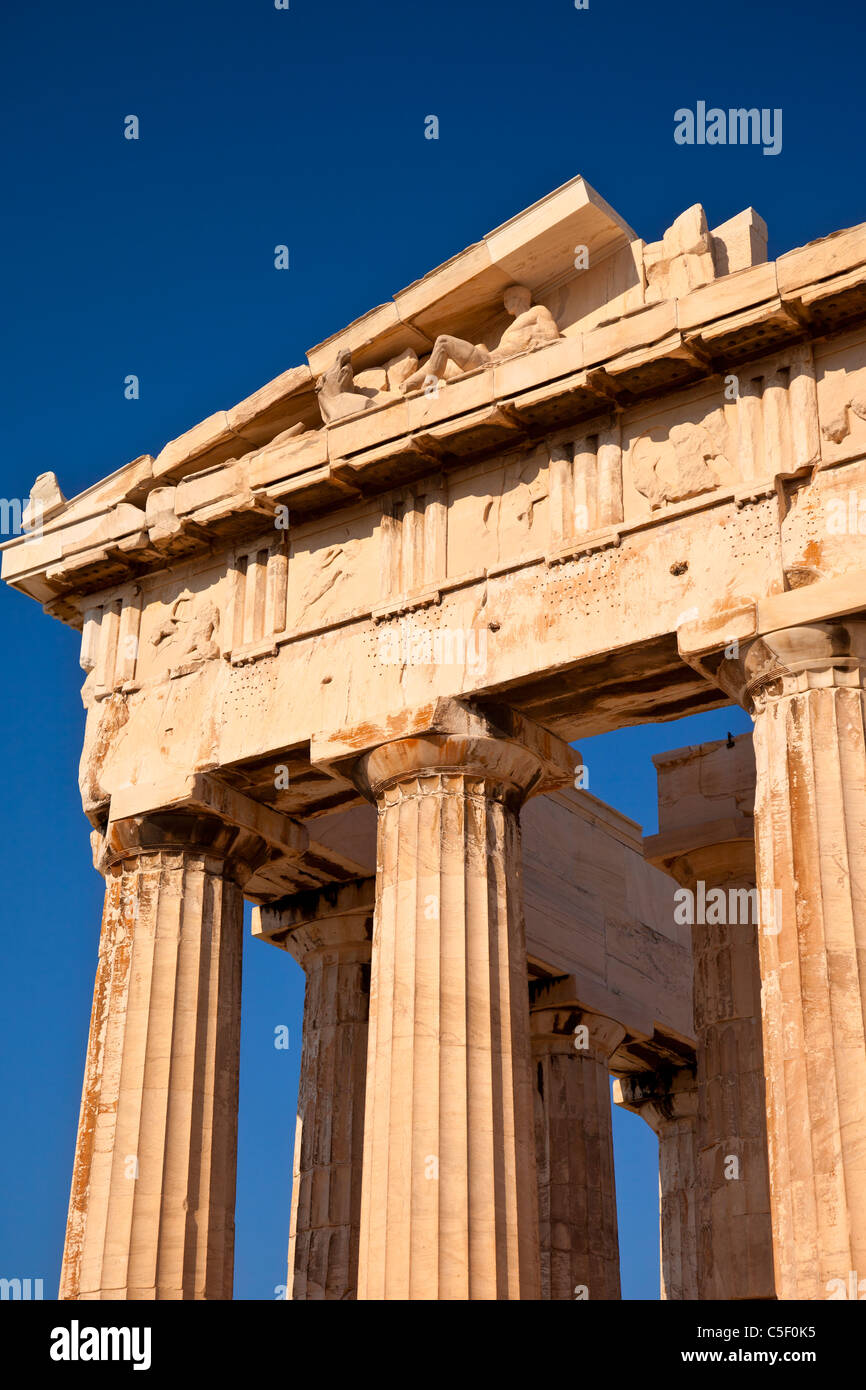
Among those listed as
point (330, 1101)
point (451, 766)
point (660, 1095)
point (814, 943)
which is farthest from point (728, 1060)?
point (660, 1095)

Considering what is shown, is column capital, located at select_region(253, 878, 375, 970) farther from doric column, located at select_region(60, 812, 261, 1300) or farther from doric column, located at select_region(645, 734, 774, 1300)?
doric column, located at select_region(645, 734, 774, 1300)

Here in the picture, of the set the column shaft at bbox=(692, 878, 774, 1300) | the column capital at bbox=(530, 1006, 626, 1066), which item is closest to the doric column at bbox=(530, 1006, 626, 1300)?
the column capital at bbox=(530, 1006, 626, 1066)

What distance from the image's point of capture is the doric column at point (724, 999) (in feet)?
83.8

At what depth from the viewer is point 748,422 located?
22062 millimetres

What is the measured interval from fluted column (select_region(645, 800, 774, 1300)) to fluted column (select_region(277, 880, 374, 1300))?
4.76 meters

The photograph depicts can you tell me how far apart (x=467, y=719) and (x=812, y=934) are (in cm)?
542

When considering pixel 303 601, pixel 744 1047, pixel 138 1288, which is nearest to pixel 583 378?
pixel 303 601

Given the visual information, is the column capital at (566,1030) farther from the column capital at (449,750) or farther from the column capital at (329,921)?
the column capital at (449,750)

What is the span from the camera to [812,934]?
767 inches

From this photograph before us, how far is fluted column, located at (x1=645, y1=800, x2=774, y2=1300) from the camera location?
2545 cm

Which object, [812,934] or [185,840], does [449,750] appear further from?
[812,934]

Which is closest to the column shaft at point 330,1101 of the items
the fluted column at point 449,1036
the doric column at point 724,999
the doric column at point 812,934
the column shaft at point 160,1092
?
the column shaft at point 160,1092
